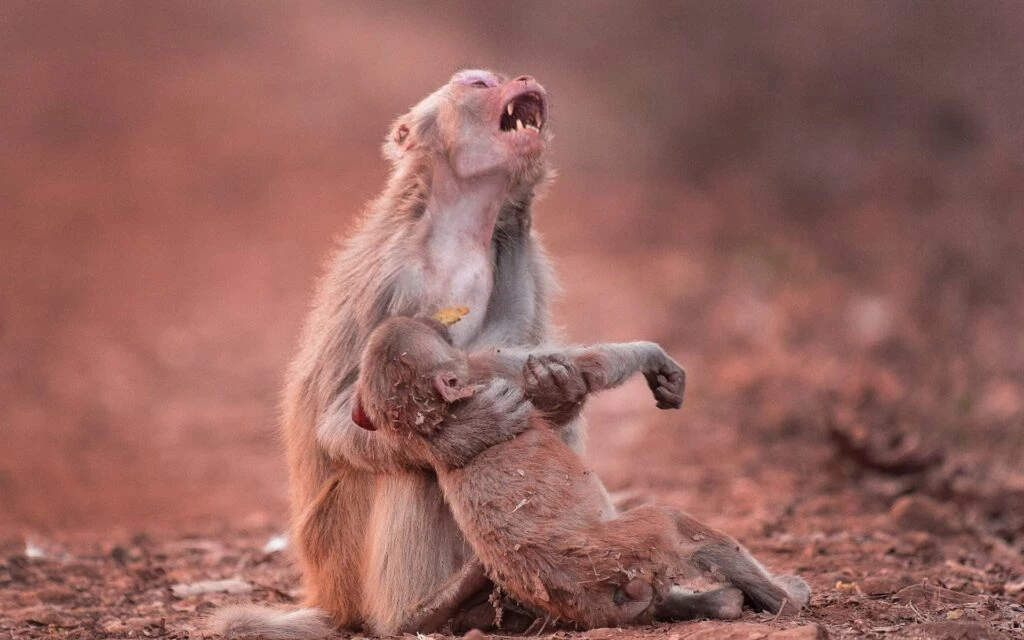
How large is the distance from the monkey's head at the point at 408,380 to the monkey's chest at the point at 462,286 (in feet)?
1.72

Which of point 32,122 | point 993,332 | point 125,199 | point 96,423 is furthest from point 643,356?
point 32,122

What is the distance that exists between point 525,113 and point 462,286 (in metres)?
0.96

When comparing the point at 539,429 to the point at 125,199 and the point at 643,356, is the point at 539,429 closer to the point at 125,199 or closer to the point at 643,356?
the point at 643,356

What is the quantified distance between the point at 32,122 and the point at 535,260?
19146 mm

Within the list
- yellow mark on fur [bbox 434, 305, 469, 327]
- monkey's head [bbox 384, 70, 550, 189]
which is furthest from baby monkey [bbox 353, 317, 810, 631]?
monkey's head [bbox 384, 70, 550, 189]

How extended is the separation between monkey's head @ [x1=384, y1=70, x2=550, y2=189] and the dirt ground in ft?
7.45

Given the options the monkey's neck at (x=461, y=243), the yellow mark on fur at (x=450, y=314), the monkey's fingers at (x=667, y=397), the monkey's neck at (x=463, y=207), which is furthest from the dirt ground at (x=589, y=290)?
the monkey's neck at (x=463, y=207)

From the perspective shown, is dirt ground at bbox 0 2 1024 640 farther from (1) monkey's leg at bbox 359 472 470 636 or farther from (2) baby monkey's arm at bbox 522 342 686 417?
(2) baby monkey's arm at bbox 522 342 686 417

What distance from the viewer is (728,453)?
10.7 metres

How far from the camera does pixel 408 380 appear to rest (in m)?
5.32

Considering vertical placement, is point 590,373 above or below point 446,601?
above

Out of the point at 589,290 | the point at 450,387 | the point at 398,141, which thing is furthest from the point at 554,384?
the point at 589,290

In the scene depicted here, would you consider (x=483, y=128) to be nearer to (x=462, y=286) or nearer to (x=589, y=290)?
(x=462, y=286)

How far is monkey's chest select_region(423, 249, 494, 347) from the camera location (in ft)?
19.7
